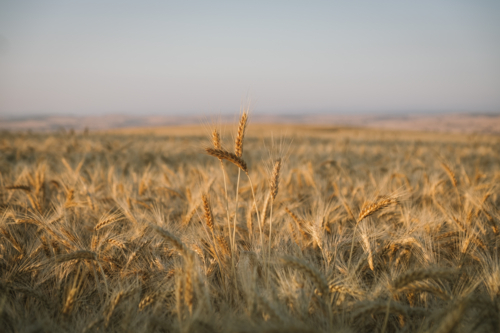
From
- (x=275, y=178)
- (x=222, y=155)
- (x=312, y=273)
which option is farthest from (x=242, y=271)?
(x=222, y=155)

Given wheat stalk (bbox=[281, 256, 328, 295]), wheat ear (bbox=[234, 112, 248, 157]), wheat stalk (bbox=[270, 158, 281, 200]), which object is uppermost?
wheat ear (bbox=[234, 112, 248, 157])

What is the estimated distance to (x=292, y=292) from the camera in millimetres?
1218

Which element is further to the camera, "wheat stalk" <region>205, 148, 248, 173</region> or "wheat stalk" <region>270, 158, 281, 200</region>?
"wheat stalk" <region>270, 158, 281, 200</region>

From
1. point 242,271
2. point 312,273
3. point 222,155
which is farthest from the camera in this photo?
point 242,271

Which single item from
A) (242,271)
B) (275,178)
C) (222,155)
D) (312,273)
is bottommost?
(242,271)

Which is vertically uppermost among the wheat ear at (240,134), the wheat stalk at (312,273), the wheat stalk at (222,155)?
the wheat ear at (240,134)

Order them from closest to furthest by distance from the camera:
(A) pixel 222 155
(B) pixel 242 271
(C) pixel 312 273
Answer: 1. (C) pixel 312 273
2. (A) pixel 222 155
3. (B) pixel 242 271

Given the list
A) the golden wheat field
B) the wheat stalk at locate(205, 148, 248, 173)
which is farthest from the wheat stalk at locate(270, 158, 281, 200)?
the wheat stalk at locate(205, 148, 248, 173)

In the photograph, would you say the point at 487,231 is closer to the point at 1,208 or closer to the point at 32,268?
the point at 32,268

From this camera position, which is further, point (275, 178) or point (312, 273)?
point (275, 178)

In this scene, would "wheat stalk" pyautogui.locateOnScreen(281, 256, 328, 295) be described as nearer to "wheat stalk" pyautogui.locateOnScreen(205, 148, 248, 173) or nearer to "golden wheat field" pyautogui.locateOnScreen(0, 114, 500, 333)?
"golden wheat field" pyautogui.locateOnScreen(0, 114, 500, 333)

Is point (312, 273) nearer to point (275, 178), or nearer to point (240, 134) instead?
point (275, 178)

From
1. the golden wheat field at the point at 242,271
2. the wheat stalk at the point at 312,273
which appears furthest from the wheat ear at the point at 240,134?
the wheat stalk at the point at 312,273

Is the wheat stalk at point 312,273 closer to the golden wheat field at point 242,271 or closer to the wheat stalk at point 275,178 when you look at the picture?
the golden wheat field at point 242,271
